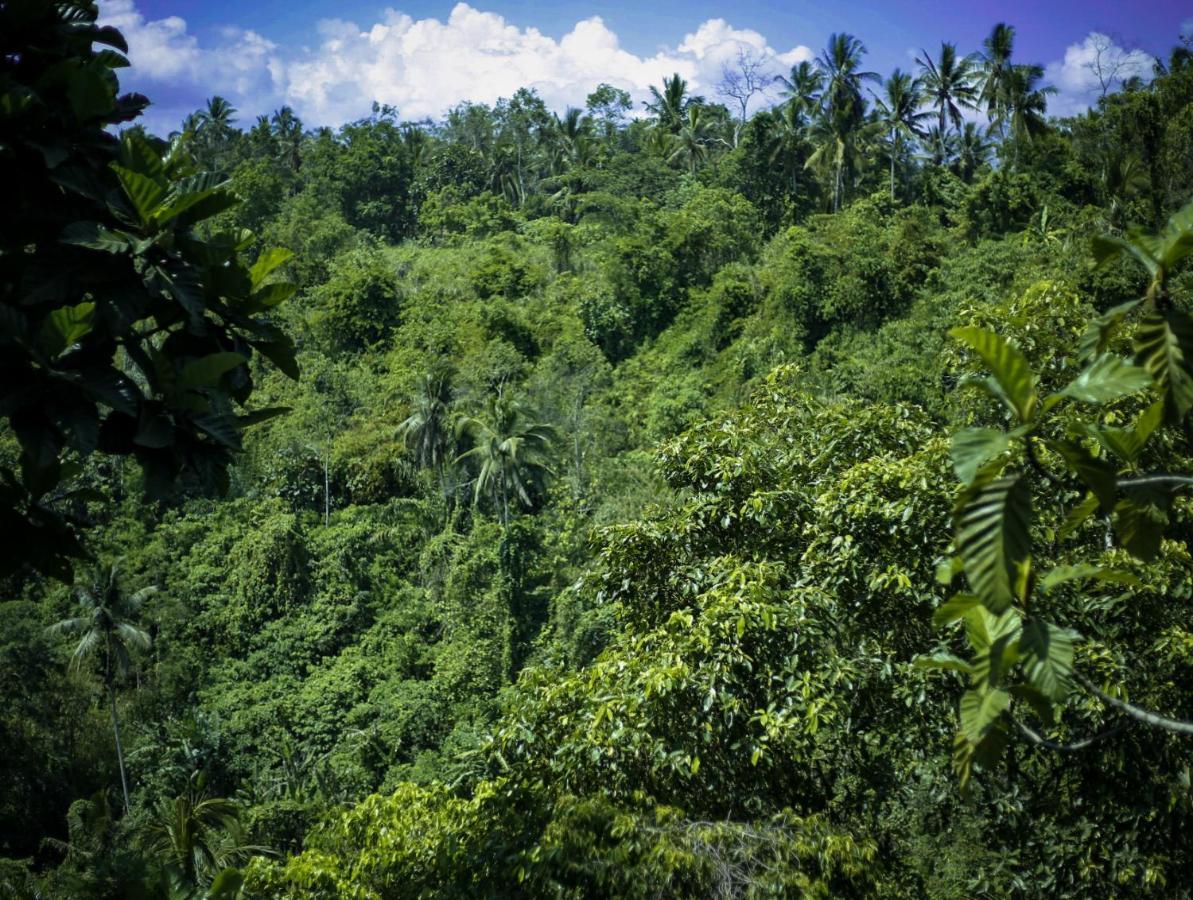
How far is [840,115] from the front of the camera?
1079 inches

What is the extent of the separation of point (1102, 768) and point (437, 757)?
1473 cm

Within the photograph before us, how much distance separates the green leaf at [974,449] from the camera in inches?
56.3

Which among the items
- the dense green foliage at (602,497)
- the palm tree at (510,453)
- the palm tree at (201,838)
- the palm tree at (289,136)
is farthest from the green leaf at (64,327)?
the palm tree at (289,136)

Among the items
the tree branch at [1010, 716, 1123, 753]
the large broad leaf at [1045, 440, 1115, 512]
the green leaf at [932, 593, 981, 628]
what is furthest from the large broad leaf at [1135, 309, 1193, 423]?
the tree branch at [1010, 716, 1123, 753]

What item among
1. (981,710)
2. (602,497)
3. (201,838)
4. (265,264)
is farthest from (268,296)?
(602,497)

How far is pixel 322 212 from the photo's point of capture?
123 ft

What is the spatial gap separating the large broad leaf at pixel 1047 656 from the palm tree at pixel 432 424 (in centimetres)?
2208

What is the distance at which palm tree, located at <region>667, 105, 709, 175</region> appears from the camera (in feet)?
117

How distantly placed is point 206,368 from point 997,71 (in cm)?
2834

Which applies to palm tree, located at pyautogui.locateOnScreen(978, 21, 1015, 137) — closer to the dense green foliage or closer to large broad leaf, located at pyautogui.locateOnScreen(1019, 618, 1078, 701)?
the dense green foliage

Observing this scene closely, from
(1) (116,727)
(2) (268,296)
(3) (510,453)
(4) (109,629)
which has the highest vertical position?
(2) (268,296)

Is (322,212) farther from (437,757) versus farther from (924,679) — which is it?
(924,679)

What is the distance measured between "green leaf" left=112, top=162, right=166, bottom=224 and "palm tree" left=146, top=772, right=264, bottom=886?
10.4m

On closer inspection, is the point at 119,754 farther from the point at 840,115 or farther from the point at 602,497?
the point at 840,115
